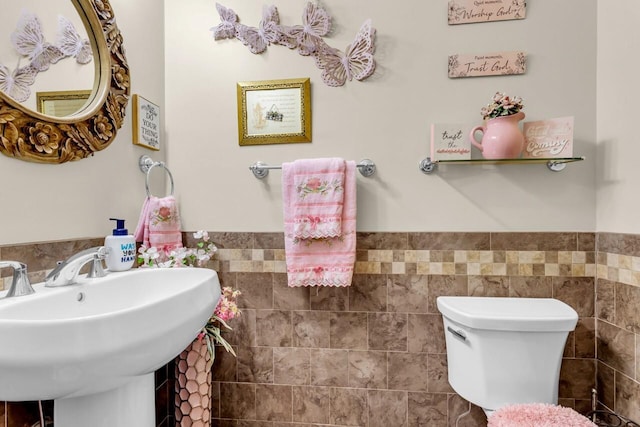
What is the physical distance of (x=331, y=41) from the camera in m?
1.39

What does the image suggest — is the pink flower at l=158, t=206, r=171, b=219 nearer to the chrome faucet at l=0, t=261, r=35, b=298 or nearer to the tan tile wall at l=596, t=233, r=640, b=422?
the chrome faucet at l=0, t=261, r=35, b=298

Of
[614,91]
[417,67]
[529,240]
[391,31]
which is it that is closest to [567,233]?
[529,240]

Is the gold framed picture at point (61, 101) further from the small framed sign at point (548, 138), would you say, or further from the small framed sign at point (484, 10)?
the small framed sign at point (548, 138)

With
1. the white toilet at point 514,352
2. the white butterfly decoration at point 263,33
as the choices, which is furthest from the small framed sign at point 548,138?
the white butterfly decoration at point 263,33

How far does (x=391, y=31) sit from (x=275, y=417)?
1.69 meters

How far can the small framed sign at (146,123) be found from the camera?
130 centimetres

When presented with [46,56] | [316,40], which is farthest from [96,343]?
[316,40]

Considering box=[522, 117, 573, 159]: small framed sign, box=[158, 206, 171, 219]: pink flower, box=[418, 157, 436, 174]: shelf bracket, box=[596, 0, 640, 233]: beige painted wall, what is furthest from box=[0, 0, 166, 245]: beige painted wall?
box=[596, 0, 640, 233]: beige painted wall

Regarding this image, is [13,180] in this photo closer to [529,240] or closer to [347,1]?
[347,1]

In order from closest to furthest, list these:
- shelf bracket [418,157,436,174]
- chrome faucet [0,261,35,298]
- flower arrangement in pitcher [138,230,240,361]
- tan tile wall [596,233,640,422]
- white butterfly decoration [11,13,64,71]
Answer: chrome faucet [0,261,35,298]
white butterfly decoration [11,13,64,71]
tan tile wall [596,233,640,422]
flower arrangement in pitcher [138,230,240,361]
shelf bracket [418,157,436,174]

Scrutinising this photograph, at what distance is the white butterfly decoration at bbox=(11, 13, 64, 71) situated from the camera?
88 cm

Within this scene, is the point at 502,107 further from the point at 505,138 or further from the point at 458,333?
the point at 458,333

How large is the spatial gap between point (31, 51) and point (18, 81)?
11 centimetres

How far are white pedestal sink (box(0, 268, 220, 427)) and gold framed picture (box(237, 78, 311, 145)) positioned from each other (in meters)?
0.67
